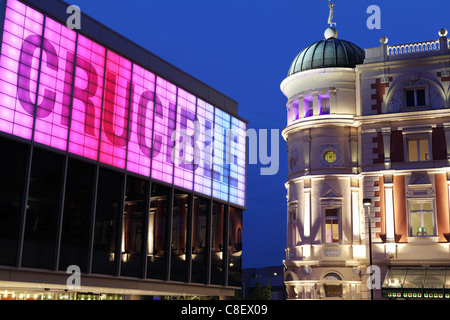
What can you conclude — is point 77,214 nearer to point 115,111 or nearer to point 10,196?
point 10,196

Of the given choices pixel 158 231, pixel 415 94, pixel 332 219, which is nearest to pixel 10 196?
pixel 158 231

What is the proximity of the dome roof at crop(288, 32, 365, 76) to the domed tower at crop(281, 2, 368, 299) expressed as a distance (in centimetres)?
9

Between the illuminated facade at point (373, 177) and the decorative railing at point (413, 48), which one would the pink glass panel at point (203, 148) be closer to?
the illuminated facade at point (373, 177)

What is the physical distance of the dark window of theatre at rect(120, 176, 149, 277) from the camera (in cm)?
3625

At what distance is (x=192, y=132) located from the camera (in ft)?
141

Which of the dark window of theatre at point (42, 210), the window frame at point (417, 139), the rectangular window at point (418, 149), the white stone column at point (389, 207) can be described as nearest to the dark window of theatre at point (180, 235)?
the dark window of theatre at point (42, 210)

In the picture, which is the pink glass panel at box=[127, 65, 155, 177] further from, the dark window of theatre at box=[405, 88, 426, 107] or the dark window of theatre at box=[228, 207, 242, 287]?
the dark window of theatre at box=[405, 88, 426, 107]

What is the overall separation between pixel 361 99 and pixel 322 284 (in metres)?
15.3

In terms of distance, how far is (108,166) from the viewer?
34312 mm

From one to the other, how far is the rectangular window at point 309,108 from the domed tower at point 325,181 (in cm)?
9

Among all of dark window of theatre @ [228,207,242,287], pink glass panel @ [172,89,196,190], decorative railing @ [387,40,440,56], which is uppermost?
decorative railing @ [387,40,440,56]

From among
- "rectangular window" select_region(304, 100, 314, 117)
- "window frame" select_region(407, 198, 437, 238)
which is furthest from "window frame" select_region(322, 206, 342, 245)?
"rectangular window" select_region(304, 100, 314, 117)

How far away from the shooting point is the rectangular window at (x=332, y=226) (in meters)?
45.0

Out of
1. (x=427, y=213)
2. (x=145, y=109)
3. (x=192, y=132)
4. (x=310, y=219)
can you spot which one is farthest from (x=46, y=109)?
(x=427, y=213)
